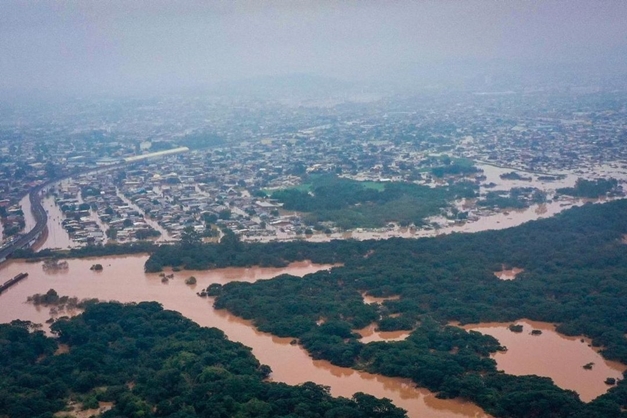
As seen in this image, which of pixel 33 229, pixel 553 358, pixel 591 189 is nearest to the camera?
pixel 553 358

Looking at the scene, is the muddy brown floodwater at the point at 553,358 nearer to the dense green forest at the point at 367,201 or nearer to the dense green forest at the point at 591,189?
the dense green forest at the point at 367,201

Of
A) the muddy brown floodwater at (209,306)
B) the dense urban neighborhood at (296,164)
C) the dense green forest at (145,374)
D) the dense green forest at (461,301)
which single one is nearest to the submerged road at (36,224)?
the dense urban neighborhood at (296,164)

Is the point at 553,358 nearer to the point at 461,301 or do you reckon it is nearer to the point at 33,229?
the point at 461,301

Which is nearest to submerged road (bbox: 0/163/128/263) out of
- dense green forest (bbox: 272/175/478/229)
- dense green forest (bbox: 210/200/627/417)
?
dense green forest (bbox: 210/200/627/417)

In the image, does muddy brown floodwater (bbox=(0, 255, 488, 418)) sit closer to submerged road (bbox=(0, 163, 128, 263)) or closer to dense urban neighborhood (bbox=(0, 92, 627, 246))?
submerged road (bbox=(0, 163, 128, 263))

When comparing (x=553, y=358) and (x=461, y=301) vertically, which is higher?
(x=461, y=301)

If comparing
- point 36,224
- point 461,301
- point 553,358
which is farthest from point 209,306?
point 36,224

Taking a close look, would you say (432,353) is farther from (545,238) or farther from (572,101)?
(572,101)
